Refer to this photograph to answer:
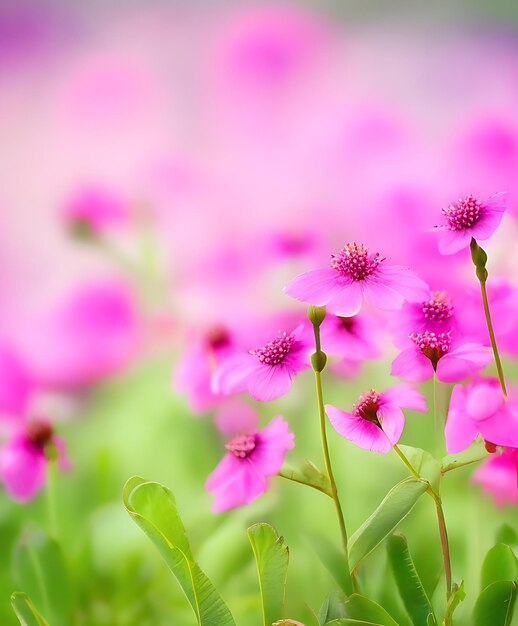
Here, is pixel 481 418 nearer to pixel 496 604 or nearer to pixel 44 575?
pixel 496 604

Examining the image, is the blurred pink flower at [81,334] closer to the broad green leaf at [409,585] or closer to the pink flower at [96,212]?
the pink flower at [96,212]

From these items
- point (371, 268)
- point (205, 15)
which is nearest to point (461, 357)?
point (371, 268)

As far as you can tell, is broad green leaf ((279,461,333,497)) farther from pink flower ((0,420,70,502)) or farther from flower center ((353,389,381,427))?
pink flower ((0,420,70,502))

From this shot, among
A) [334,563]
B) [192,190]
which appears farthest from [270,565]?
[192,190]

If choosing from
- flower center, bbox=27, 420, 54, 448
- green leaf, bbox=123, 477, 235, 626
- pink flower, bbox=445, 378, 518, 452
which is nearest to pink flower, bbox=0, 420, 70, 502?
flower center, bbox=27, 420, 54, 448

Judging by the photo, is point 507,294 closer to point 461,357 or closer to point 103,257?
point 461,357

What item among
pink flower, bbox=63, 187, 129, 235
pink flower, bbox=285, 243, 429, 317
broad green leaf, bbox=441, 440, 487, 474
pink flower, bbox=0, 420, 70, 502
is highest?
pink flower, bbox=63, 187, 129, 235

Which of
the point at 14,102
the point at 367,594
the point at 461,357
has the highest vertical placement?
the point at 14,102
